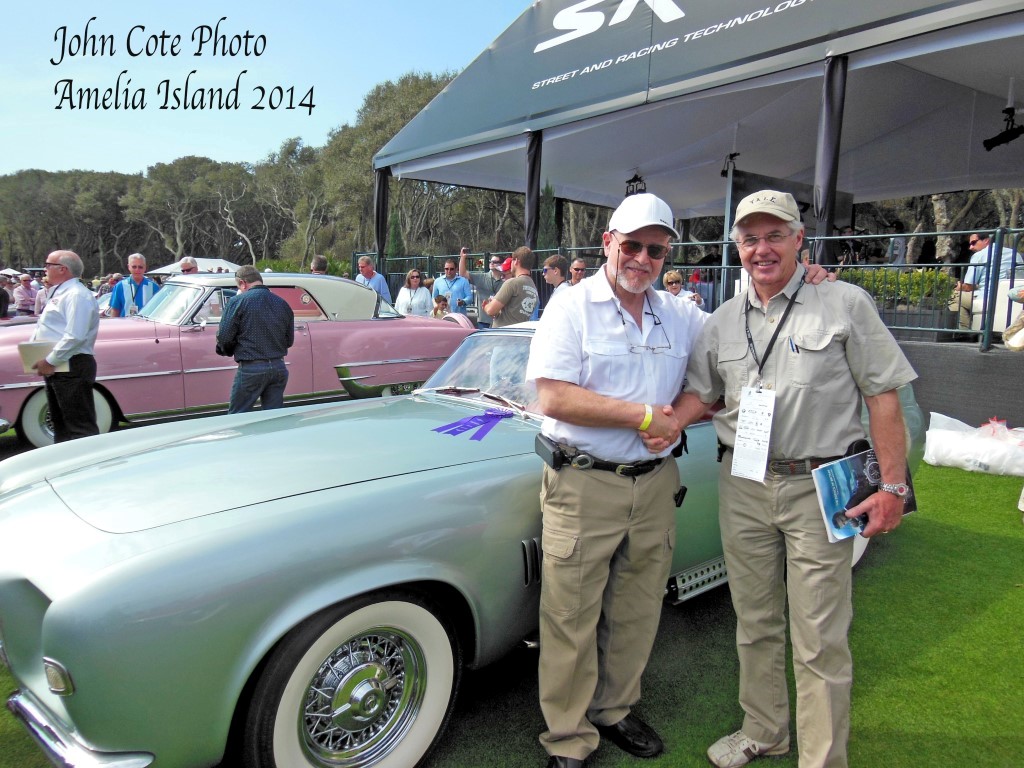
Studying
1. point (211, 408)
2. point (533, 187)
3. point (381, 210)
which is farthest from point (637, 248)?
point (381, 210)

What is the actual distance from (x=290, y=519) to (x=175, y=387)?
546 centimetres

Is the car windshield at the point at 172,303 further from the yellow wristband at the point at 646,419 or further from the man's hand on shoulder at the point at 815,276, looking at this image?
the man's hand on shoulder at the point at 815,276

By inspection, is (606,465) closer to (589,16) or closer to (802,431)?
(802,431)

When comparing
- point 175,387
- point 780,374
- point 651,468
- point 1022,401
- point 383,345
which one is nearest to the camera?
point 780,374

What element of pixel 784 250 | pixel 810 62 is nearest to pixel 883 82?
pixel 810 62

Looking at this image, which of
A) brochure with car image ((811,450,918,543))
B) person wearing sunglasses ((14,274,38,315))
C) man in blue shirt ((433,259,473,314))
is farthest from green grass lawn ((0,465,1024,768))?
person wearing sunglasses ((14,274,38,315))

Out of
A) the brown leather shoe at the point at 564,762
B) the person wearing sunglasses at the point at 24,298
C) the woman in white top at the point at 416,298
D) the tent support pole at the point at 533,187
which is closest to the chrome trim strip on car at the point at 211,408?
the woman in white top at the point at 416,298

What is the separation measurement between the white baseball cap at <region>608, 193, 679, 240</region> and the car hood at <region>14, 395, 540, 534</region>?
97 cm

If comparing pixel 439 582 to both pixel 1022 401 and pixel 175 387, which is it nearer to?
pixel 175 387

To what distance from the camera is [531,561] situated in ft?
8.11

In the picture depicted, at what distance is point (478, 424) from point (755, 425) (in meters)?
1.22

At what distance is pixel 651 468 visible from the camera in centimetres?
232

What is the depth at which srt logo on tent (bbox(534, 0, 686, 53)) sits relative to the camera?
33.1 feet

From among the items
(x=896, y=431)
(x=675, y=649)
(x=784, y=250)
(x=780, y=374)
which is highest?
(x=784, y=250)
